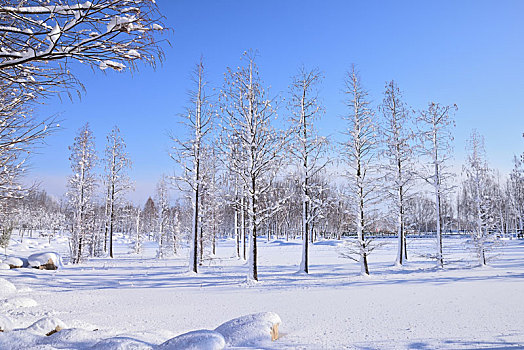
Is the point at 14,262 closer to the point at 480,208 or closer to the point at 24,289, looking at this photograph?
the point at 24,289

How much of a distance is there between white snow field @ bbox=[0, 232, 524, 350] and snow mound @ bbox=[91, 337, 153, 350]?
0.02 m

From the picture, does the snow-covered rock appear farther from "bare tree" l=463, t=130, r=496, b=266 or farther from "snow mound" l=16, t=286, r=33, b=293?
"bare tree" l=463, t=130, r=496, b=266

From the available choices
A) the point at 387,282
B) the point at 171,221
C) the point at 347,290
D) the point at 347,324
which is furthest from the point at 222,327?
the point at 171,221

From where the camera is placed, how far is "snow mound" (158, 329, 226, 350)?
453cm

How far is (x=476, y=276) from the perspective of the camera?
14.1 metres

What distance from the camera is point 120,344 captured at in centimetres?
448

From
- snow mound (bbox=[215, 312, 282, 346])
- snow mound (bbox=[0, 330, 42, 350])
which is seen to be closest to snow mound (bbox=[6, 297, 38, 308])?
snow mound (bbox=[0, 330, 42, 350])

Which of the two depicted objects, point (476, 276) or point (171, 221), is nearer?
point (476, 276)

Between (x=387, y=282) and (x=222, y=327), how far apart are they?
9.62 m

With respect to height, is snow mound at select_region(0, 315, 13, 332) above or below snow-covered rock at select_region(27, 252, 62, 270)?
above

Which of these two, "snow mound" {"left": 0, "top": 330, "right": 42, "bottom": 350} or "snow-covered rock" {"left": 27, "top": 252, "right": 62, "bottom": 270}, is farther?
"snow-covered rock" {"left": 27, "top": 252, "right": 62, "bottom": 270}

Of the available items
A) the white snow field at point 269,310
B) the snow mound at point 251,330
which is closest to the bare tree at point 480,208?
the white snow field at point 269,310

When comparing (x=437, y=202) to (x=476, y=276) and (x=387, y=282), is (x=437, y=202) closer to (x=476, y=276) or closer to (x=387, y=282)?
(x=476, y=276)

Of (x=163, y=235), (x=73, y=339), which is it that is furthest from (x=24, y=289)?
(x=163, y=235)
